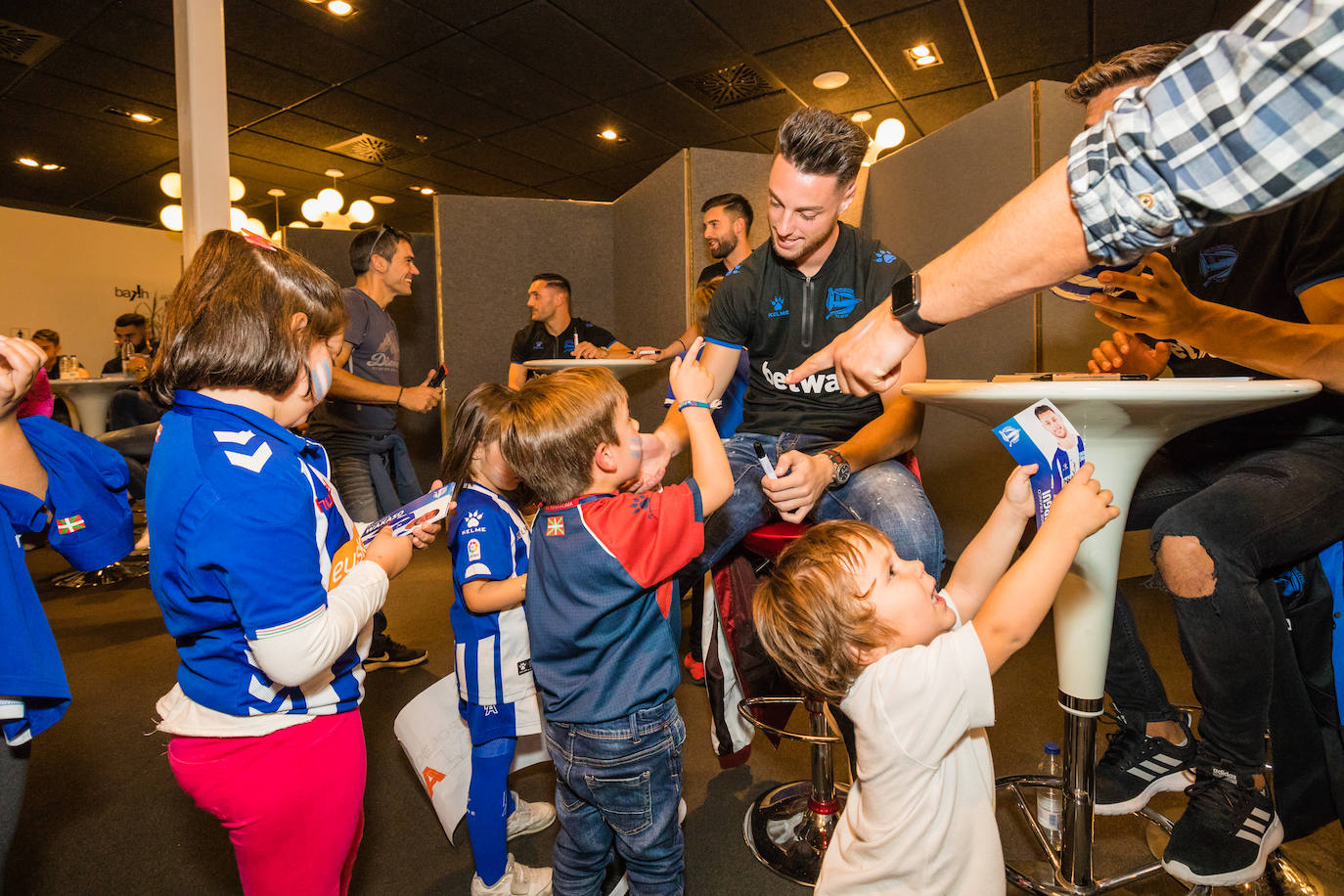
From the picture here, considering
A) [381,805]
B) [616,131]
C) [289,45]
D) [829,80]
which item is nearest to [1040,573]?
[381,805]

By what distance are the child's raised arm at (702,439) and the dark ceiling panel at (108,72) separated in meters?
5.11

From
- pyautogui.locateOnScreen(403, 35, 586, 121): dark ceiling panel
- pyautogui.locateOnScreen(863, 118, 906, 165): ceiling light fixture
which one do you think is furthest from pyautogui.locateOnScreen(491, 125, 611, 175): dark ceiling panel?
pyautogui.locateOnScreen(863, 118, 906, 165): ceiling light fixture

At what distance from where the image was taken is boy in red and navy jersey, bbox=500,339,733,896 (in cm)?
115

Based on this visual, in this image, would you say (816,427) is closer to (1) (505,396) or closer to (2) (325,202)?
(1) (505,396)

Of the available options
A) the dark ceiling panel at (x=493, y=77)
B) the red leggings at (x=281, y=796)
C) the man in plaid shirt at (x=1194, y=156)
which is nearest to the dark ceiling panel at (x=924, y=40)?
the dark ceiling panel at (x=493, y=77)

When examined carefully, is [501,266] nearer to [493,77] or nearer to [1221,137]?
[493,77]

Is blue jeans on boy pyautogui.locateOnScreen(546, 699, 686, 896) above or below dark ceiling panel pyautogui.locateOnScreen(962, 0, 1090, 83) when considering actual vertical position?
below

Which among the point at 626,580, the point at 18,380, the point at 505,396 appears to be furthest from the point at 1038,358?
the point at 18,380

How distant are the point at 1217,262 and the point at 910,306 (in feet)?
3.10

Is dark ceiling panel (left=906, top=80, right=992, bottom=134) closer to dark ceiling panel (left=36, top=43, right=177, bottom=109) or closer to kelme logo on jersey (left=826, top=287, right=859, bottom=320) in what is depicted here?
kelme logo on jersey (left=826, top=287, right=859, bottom=320)

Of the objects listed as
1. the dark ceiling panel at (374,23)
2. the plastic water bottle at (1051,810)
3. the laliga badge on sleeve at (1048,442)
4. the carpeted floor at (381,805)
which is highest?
the dark ceiling panel at (374,23)

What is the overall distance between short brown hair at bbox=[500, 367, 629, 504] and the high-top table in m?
0.52

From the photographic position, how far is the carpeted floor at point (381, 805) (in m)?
1.59

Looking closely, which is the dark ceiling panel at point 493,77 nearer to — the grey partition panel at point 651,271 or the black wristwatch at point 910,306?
the grey partition panel at point 651,271
